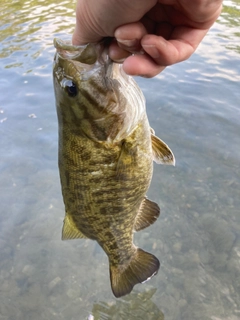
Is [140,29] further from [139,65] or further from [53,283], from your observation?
[53,283]

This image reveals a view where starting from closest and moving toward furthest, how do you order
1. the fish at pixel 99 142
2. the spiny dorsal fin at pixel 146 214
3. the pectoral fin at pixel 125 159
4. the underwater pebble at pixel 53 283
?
the fish at pixel 99 142 → the pectoral fin at pixel 125 159 → the spiny dorsal fin at pixel 146 214 → the underwater pebble at pixel 53 283

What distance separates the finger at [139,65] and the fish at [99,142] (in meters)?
0.23

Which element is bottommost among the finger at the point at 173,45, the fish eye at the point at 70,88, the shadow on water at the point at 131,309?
the shadow on water at the point at 131,309

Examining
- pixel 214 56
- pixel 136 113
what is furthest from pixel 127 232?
pixel 214 56

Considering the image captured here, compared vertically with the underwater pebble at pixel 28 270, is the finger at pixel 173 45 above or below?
above

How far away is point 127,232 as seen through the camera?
247cm

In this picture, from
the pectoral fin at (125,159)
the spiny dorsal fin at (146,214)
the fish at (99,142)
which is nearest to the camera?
the fish at (99,142)

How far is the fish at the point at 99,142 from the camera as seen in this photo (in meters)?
1.83

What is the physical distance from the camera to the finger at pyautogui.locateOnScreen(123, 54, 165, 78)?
1.56 m

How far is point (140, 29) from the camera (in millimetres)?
1560

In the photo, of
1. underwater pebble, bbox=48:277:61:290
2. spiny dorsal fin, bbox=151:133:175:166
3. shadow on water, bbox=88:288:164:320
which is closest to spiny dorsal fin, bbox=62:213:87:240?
spiny dorsal fin, bbox=151:133:175:166

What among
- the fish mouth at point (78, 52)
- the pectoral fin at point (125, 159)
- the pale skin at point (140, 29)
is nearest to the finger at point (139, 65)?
the pale skin at point (140, 29)

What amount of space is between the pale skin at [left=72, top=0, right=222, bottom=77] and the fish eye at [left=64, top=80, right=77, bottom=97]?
0.20 m

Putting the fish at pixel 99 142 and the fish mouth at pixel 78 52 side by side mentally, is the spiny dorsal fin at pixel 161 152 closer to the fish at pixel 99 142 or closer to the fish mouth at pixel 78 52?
the fish at pixel 99 142
